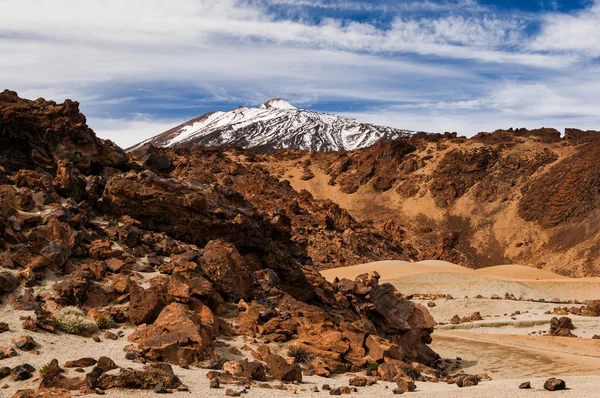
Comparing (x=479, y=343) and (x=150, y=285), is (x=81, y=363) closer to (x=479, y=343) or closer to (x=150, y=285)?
(x=150, y=285)

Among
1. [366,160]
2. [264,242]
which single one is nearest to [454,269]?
A: [264,242]

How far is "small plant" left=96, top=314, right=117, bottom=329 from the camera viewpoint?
10109 mm

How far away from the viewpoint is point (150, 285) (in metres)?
11.3

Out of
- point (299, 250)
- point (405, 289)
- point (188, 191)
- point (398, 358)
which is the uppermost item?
point (188, 191)

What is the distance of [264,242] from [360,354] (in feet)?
16.3

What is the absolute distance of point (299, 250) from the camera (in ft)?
56.1

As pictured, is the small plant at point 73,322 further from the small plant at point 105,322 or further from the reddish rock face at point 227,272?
the reddish rock face at point 227,272

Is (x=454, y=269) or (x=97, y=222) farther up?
(x=97, y=222)

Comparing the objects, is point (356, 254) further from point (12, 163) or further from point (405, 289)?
point (12, 163)

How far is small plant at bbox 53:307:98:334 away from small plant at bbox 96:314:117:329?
9cm

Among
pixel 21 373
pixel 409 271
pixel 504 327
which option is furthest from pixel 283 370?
pixel 409 271

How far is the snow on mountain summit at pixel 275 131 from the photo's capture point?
126500 millimetres

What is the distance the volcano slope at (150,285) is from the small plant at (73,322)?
22 mm

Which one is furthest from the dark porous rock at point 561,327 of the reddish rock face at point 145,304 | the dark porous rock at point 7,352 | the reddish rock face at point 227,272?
the dark porous rock at point 7,352
